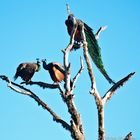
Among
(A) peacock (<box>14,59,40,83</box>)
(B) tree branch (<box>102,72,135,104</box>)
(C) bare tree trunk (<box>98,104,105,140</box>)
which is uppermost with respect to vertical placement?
(A) peacock (<box>14,59,40,83</box>)

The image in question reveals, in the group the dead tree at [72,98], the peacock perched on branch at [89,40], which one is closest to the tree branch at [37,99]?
the dead tree at [72,98]

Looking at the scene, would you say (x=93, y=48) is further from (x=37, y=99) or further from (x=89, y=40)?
(x=37, y=99)

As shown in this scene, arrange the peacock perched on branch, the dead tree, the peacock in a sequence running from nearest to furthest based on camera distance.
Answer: the dead tree
the peacock perched on branch
the peacock

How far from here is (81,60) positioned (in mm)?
9656

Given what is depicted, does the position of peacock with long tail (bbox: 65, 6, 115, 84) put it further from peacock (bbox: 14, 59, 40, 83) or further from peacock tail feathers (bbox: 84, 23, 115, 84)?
peacock (bbox: 14, 59, 40, 83)

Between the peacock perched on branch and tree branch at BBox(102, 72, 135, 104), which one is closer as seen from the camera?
tree branch at BBox(102, 72, 135, 104)

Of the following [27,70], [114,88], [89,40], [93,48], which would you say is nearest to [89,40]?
[89,40]

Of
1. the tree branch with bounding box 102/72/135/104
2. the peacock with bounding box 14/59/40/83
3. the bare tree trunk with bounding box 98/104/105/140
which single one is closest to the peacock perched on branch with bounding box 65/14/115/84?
the tree branch with bounding box 102/72/135/104

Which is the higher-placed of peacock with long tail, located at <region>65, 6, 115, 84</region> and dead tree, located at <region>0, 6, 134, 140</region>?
peacock with long tail, located at <region>65, 6, 115, 84</region>

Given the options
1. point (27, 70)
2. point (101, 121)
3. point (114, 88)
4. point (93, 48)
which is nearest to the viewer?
point (101, 121)

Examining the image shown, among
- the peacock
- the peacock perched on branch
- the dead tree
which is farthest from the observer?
the peacock

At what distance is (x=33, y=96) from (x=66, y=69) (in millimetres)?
1127

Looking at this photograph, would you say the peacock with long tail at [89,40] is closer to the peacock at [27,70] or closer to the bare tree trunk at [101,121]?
the bare tree trunk at [101,121]

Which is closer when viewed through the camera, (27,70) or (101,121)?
(101,121)
